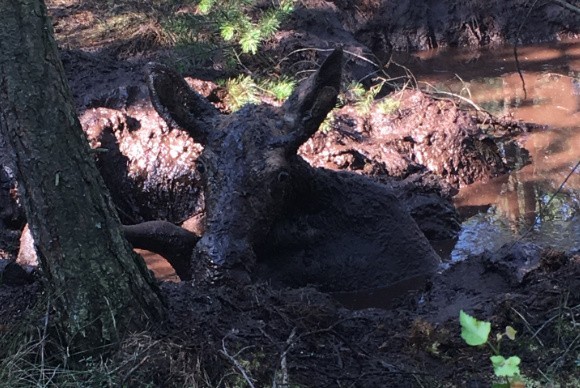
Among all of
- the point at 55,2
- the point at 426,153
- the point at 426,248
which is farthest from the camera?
the point at 55,2

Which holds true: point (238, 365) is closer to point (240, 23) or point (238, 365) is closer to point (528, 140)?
point (240, 23)

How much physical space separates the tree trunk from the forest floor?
149mm

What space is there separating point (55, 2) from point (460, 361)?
10.4 metres

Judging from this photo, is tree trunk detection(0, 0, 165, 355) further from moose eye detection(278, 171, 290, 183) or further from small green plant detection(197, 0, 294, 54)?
small green plant detection(197, 0, 294, 54)

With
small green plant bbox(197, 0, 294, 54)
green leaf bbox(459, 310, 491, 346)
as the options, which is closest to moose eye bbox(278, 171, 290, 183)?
green leaf bbox(459, 310, 491, 346)

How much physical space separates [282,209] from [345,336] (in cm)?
176

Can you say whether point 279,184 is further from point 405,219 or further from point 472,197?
point 472,197

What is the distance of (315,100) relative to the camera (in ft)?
19.5

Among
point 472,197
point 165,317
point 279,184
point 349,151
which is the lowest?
point 472,197

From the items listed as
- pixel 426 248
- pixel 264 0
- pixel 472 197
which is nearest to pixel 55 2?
pixel 264 0

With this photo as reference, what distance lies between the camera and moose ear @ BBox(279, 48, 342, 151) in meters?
5.88

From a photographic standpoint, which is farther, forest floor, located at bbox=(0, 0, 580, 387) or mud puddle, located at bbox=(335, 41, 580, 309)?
mud puddle, located at bbox=(335, 41, 580, 309)

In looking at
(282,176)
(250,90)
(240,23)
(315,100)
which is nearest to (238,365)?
(282,176)

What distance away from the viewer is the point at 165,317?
3914mm
